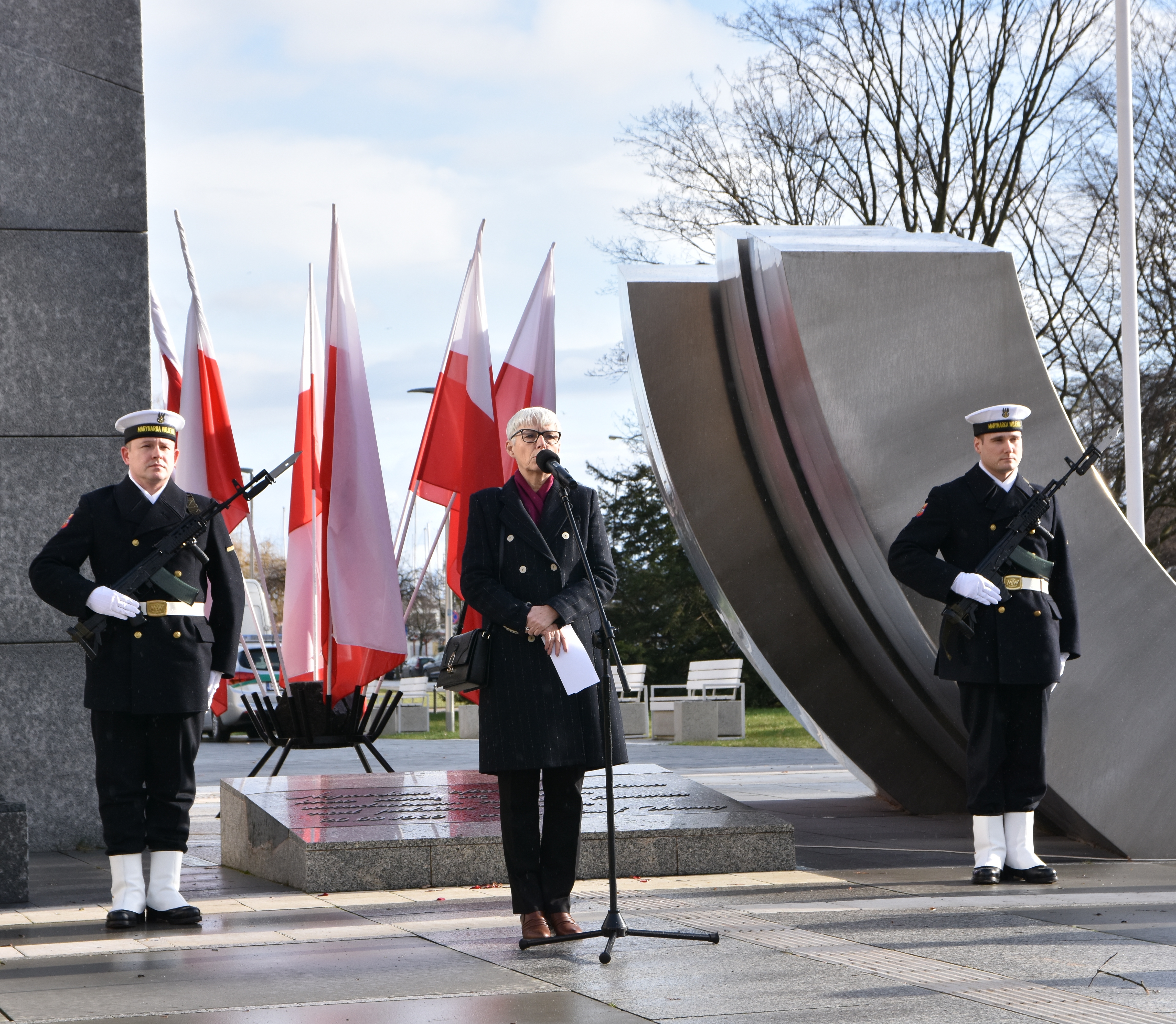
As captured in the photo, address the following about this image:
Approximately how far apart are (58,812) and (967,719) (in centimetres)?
A: 502

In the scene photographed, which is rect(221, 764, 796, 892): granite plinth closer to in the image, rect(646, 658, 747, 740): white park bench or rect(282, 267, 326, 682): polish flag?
rect(282, 267, 326, 682): polish flag

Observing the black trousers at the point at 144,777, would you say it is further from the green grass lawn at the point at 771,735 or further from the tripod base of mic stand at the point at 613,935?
the green grass lawn at the point at 771,735

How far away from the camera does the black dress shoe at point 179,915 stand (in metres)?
5.77

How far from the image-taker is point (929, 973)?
15.2ft

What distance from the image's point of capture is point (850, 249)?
24.8 ft

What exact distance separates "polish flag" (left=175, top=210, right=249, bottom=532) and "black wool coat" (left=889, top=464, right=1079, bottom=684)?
17.2 ft

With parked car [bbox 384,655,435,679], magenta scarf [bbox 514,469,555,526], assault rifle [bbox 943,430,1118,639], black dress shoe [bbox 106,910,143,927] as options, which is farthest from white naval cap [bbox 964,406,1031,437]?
parked car [bbox 384,655,435,679]

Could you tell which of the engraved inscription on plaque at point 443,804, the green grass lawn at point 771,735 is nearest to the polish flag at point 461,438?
the engraved inscription on plaque at point 443,804

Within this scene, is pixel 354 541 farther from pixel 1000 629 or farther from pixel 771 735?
pixel 771 735

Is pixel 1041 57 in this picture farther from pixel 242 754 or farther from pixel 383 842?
pixel 383 842

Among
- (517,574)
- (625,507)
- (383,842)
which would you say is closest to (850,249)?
(517,574)

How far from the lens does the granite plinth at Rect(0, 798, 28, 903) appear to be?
20.1ft

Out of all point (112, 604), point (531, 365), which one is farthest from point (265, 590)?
point (112, 604)

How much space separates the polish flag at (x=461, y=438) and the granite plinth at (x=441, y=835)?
10.6 ft
